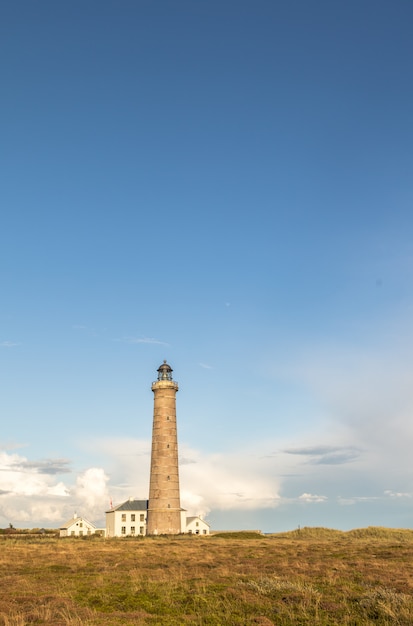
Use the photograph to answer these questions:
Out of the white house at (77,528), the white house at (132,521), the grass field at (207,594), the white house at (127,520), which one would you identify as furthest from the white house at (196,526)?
the grass field at (207,594)

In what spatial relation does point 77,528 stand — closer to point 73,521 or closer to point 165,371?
point 73,521

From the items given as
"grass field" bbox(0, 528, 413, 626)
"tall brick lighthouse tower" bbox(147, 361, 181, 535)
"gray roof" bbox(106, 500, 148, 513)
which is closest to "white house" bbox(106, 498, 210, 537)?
"gray roof" bbox(106, 500, 148, 513)

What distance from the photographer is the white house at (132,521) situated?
7681 cm

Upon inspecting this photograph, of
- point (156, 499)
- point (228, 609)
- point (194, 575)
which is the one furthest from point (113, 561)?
point (156, 499)

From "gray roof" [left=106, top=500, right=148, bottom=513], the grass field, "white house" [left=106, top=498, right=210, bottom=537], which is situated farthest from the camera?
"gray roof" [left=106, top=500, right=148, bottom=513]

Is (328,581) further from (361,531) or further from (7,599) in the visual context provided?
(361,531)

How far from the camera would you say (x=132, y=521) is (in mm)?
77625

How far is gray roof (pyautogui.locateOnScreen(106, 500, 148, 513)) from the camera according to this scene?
258 ft

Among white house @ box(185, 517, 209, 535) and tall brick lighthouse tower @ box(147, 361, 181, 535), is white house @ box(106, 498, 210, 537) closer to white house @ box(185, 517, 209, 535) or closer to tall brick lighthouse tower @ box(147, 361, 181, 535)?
white house @ box(185, 517, 209, 535)

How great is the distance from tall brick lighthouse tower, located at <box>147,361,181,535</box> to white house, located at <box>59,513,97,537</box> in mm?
14141

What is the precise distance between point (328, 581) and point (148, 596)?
6721mm

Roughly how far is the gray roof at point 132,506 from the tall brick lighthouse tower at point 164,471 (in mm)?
7699

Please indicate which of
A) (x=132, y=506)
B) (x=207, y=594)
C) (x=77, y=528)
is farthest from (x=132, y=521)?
(x=207, y=594)

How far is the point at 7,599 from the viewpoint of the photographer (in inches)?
650
